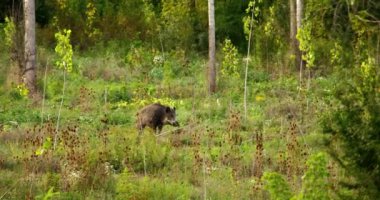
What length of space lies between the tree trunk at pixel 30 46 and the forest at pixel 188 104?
0.04m

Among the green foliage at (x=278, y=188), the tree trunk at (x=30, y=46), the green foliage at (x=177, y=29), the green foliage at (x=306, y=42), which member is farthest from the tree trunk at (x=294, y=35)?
the green foliage at (x=278, y=188)

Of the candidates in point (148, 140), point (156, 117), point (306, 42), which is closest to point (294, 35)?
point (306, 42)

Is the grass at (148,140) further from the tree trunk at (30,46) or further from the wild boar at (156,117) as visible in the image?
the tree trunk at (30,46)

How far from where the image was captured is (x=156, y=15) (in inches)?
1207

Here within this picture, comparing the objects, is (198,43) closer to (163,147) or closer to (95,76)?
(95,76)

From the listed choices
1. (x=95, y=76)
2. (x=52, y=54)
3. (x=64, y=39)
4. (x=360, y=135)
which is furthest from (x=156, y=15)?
(x=360, y=135)

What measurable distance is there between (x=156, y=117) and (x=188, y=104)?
3935mm

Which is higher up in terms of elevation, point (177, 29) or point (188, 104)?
point (177, 29)

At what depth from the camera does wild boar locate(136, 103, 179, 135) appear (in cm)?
1278

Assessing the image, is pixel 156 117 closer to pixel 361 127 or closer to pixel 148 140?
pixel 148 140

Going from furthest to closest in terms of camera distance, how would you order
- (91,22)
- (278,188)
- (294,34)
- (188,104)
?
(91,22), (294,34), (188,104), (278,188)

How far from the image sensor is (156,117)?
505 inches

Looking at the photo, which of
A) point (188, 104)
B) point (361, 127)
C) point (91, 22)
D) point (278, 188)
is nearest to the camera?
point (361, 127)

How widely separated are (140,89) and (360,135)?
12168 mm
